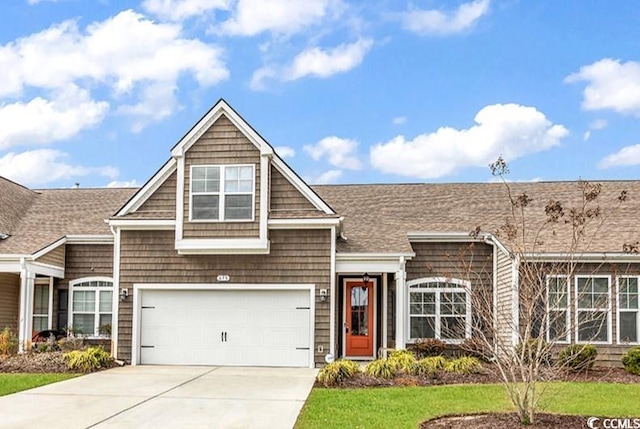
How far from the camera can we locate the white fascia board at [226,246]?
659 inches

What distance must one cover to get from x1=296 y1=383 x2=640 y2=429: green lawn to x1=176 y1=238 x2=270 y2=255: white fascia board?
16.1 feet

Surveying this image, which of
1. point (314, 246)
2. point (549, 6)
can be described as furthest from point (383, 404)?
point (549, 6)

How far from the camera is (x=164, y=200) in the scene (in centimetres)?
1748

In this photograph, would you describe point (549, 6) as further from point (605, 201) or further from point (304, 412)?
point (304, 412)

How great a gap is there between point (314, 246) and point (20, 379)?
722 centimetres

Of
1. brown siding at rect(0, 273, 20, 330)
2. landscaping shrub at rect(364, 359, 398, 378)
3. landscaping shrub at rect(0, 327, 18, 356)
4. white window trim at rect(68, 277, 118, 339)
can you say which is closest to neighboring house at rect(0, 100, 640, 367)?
white window trim at rect(68, 277, 118, 339)

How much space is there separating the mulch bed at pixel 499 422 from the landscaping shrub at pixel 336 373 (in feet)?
12.2

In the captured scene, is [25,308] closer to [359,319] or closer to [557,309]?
[359,319]

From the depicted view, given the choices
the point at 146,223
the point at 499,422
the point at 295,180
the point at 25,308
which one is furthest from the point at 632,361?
the point at 25,308

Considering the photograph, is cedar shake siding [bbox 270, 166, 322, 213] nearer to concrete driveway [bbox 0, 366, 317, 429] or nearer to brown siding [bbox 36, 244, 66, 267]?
concrete driveway [bbox 0, 366, 317, 429]

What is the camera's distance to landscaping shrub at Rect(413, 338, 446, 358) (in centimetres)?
1688

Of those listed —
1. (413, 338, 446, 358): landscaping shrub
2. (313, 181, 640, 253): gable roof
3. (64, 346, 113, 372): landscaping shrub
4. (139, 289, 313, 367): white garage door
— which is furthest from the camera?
(313, 181, 640, 253): gable roof

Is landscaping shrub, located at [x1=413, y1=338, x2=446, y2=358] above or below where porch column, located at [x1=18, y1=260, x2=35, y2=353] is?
below

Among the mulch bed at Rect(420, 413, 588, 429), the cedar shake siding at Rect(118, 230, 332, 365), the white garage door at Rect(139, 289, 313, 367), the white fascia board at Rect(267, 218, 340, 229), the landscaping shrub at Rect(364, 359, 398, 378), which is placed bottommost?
the mulch bed at Rect(420, 413, 588, 429)
